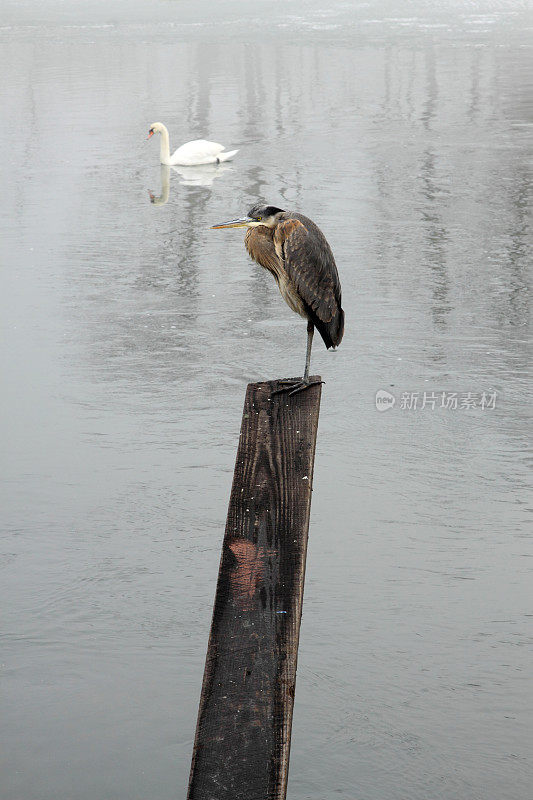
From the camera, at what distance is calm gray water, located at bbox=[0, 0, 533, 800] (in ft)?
12.0

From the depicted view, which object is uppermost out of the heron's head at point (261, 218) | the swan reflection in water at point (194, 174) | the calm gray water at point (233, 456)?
the heron's head at point (261, 218)

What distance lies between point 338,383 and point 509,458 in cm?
139

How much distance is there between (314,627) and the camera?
13.8 ft

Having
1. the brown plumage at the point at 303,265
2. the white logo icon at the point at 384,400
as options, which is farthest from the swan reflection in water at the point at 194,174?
the brown plumage at the point at 303,265

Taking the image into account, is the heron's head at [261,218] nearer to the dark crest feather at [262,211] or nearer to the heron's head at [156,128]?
the dark crest feather at [262,211]

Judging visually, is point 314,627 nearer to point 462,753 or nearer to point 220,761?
point 462,753

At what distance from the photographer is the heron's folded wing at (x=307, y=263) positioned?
3.76 meters

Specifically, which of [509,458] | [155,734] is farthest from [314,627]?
[509,458]

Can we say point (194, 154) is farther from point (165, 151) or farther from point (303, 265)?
point (303, 265)

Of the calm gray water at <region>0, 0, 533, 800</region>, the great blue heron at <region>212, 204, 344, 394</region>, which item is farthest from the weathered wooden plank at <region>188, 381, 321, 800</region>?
the calm gray water at <region>0, 0, 533, 800</region>

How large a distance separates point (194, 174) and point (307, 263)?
9.76 m

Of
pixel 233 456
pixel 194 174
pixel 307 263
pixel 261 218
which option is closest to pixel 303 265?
pixel 307 263

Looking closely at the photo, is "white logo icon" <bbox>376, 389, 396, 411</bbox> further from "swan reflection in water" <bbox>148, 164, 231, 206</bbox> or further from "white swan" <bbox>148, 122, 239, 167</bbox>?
"white swan" <bbox>148, 122, 239, 167</bbox>

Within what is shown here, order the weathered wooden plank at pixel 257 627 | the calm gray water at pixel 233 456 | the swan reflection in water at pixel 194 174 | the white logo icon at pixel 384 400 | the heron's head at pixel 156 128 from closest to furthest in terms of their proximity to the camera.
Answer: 1. the weathered wooden plank at pixel 257 627
2. the calm gray water at pixel 233 456
3. the white logo icon at pixel 384 400
4. the swan reflection in water at pixel 194 174
5. the heron's head at pixel 156 128
